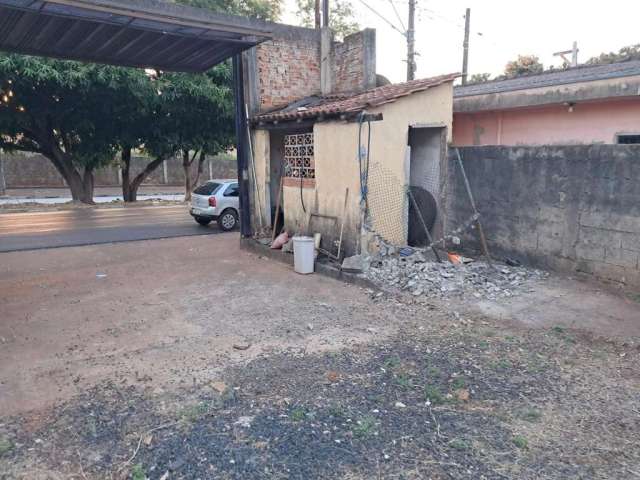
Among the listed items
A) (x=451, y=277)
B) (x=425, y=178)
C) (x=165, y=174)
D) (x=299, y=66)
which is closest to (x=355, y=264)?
(x=451, y=277)

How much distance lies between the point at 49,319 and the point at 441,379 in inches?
205

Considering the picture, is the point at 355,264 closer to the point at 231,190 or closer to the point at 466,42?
the point at 231,190

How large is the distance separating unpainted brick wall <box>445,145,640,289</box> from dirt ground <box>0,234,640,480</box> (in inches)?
21.5

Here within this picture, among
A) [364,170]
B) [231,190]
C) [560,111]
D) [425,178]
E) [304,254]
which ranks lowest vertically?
[304,254]

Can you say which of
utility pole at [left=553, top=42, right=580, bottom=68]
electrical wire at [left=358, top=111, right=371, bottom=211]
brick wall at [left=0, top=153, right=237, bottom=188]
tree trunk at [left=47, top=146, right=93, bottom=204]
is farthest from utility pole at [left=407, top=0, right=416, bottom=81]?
brick wall at [left=0, top=153, right=237, bottom=188]

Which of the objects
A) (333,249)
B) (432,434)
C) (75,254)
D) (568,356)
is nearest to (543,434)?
(432,434)

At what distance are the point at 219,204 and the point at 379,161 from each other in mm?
7258

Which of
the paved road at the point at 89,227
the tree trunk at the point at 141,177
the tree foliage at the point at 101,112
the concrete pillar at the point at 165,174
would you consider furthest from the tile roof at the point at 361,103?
the concrete pillar at the point at 165,174

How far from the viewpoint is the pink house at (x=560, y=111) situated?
866 cm

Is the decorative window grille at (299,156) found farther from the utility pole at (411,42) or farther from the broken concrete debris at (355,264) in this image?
the utility pole at (411,42)

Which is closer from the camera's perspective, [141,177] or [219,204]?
[219,204]

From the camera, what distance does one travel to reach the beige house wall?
8438mm

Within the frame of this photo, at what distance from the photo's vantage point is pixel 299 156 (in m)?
10.2

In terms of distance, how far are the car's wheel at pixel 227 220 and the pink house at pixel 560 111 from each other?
23.0ft
